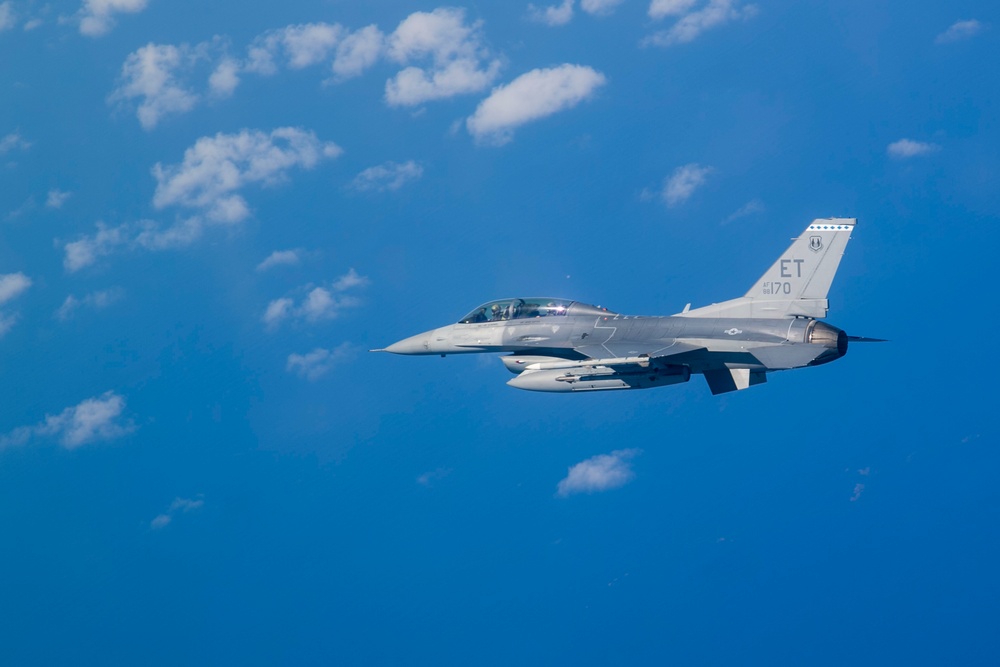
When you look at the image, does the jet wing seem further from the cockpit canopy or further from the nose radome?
the nose radome

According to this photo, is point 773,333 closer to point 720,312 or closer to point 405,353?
A: point 720,312

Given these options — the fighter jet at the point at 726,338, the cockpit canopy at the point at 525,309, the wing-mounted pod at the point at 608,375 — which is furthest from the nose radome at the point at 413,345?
the wing-mounted pod at the point at 608,375

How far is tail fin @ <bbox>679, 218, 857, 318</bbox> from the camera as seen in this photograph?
34.2 m

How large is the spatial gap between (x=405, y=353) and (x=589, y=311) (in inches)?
204

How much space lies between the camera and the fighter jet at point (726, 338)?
3366 cm

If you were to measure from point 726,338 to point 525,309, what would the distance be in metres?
5.49

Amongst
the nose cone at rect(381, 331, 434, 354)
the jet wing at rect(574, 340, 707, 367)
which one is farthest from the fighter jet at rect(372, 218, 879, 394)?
the nose cone at rect(381, 331, 434, 354)

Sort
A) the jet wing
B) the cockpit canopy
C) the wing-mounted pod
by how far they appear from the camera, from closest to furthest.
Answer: the jet wing → the wing-mounted pod → the cockpit canopy

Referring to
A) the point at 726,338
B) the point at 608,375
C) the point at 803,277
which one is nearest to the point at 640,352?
the point at 608,375

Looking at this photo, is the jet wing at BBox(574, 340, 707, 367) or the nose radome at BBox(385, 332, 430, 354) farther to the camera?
the nose radome at BBox(385, 332, 430, 354)

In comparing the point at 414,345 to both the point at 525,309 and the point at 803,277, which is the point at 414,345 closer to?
the point at 525,309

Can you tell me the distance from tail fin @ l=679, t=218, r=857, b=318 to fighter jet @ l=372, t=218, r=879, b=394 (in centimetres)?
2

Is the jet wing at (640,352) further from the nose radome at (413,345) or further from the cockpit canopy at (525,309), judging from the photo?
the nose radome at (413,345)

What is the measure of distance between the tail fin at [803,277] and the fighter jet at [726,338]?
0.07 ft
